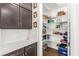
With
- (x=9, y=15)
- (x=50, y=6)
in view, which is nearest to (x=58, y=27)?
(x=50, y=6)

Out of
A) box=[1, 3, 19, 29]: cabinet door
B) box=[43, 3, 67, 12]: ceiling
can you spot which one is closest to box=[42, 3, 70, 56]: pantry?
box=[43, 3, 67, 12]: ceiling

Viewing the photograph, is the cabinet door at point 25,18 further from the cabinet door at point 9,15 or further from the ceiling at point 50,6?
the ceiling at point 50,6

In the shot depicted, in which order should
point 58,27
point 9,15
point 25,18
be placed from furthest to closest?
point 25,18 → point 9,15 → point 58,27

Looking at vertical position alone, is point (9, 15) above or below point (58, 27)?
above

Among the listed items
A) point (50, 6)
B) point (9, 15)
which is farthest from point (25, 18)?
point (50, 6)

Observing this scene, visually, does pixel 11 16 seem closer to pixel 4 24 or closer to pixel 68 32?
pixel 4 24

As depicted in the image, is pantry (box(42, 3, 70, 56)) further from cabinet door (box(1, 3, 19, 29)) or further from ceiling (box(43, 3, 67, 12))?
cabinet door (box(1, 3, 19, 29))

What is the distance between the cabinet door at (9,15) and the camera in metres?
1.30

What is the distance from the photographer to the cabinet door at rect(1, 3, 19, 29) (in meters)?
1.30

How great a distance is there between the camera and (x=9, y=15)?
1387 mm

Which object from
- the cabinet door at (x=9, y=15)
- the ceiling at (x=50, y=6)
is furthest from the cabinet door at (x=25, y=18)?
the ceiling at (x=50, y=6)

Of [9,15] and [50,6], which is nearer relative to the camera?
[50,6]

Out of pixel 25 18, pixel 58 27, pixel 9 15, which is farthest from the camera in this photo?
pixel 25 18

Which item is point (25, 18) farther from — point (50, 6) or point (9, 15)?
point (50, 6)
